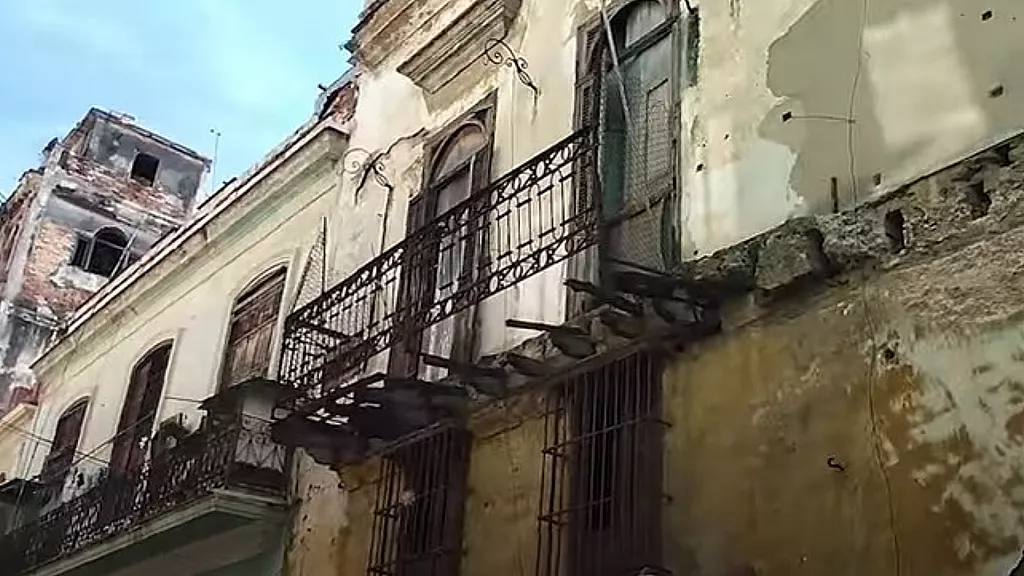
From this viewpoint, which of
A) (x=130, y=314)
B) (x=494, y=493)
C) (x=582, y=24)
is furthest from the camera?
(x=130, y=314)

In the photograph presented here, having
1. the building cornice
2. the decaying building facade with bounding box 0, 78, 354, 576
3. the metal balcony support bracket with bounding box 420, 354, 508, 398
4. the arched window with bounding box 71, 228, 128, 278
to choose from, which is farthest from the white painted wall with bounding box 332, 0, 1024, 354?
the arched window with bounding box 71, 228, 128, 278

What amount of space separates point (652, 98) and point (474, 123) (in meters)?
2.13

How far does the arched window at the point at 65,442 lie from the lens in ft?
48.6

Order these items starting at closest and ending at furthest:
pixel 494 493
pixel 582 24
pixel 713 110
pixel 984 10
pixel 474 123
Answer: pixel 984 10 → pixel 713 110 → pixel 494 493 → pixel 582 24 → pixel 474 123

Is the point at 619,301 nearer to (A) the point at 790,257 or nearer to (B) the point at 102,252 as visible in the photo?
(A) the point at 790,257

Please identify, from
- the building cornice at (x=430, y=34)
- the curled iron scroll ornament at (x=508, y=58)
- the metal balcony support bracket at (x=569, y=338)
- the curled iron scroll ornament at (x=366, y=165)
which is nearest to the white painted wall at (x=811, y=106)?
the curled iron scroll ornament at (x=508, y=58)

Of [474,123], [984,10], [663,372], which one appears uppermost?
[474,123]

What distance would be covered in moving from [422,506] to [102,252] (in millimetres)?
18384

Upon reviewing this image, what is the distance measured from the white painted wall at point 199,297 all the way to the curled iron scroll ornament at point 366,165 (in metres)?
0.23

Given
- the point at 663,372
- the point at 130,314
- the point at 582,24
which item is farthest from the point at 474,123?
the point at 130,314

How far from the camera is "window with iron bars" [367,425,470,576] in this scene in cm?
752

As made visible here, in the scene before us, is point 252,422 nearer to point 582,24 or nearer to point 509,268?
point 509,268

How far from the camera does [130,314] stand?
14578 millimetres

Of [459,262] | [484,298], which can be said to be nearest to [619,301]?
[484,298]
